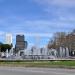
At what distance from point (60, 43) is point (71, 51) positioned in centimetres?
648

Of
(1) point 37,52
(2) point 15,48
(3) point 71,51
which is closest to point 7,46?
(2) point 15,48

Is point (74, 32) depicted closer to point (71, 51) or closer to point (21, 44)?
point (71, 51)

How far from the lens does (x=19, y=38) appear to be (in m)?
165

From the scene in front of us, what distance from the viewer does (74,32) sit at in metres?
135

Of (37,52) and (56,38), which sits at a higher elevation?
(56,38)

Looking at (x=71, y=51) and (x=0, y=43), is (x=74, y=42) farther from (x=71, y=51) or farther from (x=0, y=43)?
(x=0, y=43)

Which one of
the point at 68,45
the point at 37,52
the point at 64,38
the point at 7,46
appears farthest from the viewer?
the point at 7,46

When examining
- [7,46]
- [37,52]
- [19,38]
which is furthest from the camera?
[19,38]

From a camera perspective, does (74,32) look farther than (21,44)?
No

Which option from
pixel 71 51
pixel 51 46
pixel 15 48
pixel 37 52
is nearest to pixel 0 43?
pixel 15 48

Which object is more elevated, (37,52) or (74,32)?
(74,32)

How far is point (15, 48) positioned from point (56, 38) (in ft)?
113

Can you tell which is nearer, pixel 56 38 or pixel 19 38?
pixel 56 38

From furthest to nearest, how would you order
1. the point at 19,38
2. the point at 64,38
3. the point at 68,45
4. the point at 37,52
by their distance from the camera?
the point at 19,38 → the point at 64,38 → the point at 68,45 → the point at 37,52
